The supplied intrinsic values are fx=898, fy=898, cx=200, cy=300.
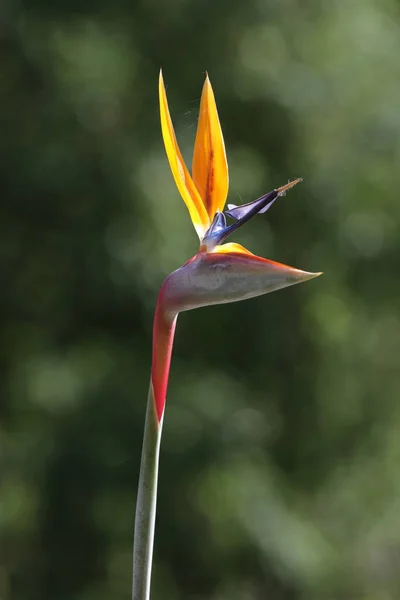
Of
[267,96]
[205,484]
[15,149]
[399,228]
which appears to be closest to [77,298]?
[15,149]

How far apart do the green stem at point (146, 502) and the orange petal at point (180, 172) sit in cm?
10

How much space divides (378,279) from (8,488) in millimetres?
911

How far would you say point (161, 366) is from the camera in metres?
0.41

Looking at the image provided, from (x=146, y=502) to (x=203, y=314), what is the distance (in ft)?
5.00

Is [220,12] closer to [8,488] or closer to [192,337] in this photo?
[192,337]

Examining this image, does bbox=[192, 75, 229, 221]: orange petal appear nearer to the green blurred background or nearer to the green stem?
the green stem

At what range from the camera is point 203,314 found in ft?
6.35

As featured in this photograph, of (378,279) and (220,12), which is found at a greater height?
(220,12)

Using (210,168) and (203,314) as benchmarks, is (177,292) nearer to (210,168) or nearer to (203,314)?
(210,168)

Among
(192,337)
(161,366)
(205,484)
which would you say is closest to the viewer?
(161,366)

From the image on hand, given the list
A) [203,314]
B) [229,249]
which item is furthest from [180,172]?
[203,314]

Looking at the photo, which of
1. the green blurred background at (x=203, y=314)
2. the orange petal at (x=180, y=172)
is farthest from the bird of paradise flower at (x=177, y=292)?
the green blurred background at (x=203, y=314)

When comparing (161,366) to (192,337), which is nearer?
(161,366)

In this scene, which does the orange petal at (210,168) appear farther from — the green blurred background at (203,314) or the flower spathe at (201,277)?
the green blurred background at (203,314)
